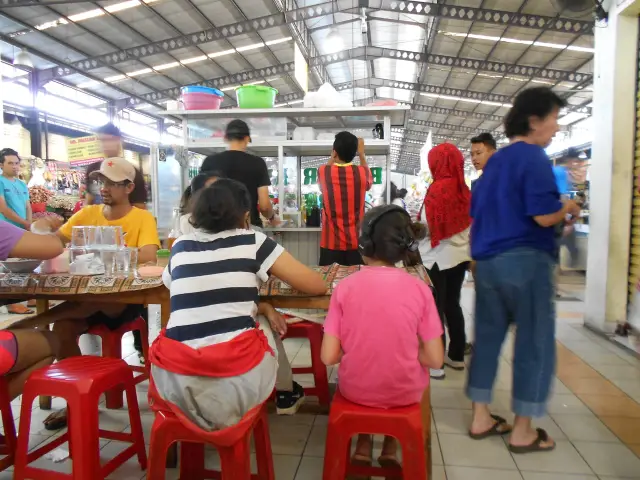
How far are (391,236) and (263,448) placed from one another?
2.93ft

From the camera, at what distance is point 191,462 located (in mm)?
1830

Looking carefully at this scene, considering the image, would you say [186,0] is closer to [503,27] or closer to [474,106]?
[503,27]

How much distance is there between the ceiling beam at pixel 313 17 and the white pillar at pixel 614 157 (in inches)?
179

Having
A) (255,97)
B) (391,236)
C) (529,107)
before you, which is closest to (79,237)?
(391,236)

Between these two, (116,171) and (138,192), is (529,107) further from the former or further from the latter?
(138,192)

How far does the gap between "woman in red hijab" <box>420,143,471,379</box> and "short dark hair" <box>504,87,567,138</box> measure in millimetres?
865

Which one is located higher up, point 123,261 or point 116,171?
point 116,171

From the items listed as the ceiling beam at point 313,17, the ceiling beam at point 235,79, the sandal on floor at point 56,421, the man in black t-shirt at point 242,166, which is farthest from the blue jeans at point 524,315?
the ceiling beam at point 235,79

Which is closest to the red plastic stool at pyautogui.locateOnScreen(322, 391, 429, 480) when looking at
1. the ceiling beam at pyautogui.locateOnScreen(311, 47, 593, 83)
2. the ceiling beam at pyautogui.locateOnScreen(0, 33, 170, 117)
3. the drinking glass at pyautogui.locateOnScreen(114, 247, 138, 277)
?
the drinking glass at pyautogui.locateOnScreen(114, 247, 138, 277)

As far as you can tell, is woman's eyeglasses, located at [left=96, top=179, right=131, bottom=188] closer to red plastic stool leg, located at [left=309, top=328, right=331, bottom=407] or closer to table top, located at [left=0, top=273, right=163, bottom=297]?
table top, located at [left=0, top=273, right=163, bottom=297]

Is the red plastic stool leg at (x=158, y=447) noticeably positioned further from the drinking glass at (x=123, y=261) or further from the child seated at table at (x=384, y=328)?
the drinking glass at (x=123, y=261)

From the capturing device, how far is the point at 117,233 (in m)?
2.16

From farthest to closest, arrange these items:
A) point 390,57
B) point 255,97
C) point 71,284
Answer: point 390,57, point 255,97, point 71,284

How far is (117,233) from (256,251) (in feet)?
2.96
